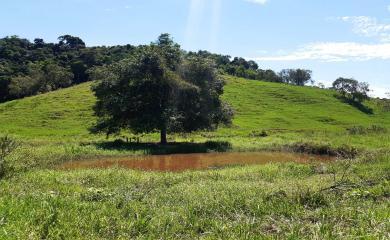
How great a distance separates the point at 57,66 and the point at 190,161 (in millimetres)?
72298

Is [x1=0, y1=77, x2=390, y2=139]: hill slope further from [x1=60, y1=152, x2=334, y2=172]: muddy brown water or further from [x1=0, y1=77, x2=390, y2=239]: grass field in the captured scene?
[x1=0, y1=77, x2=390, y2=239]: grass field

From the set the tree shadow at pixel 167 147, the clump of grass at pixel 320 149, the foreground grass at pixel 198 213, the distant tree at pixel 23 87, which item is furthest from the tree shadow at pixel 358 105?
the foreground grass at pixel 198 213

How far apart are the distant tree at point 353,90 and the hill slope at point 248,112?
10.3 ft

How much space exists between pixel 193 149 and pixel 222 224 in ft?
86.5

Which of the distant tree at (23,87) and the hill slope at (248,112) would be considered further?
the distant tree at (23,87)

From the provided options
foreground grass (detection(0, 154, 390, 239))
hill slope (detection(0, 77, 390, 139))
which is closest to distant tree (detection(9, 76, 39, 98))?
hill slope (detection(0, 77, 390, 139))

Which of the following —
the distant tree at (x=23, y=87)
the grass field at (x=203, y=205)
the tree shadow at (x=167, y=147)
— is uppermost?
the distant tree at (x=23, y=87)

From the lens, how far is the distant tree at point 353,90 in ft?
274

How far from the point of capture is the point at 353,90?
284 ft

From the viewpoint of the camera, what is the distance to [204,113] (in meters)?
39.8

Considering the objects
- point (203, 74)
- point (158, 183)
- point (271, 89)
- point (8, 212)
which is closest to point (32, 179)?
point (158, 183)

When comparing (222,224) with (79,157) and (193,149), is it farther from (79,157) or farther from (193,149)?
(193,149)

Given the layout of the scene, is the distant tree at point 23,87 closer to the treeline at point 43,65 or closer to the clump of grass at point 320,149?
the treeline at point 43,65

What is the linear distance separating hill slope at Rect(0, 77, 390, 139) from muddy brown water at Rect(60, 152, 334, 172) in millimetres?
17913
